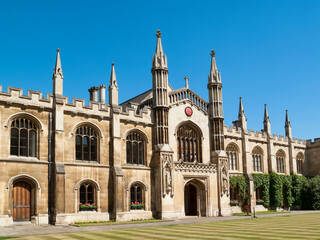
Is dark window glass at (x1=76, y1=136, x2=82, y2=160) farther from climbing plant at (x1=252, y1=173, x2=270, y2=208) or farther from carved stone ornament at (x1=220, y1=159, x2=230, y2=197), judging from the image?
climbing plant at (x1=252, y1=173, x2=270, y2=208)

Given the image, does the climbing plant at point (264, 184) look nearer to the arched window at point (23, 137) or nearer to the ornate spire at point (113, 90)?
the ornate spire at point (113, 90)

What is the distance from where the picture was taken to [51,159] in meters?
29.4

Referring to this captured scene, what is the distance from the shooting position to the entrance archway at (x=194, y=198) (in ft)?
123

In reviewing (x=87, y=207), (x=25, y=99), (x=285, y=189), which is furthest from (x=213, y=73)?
(x=25, y=99)

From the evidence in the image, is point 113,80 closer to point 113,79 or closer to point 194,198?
point 113,79

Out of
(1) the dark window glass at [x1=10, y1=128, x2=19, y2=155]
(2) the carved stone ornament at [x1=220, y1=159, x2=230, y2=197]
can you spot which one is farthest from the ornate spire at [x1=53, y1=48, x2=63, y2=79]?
(2) the carved stone ornament at [x1=220, y1=159, x2=230, y2=197]

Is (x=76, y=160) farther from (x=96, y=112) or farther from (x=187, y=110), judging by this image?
(x=187, y=110)

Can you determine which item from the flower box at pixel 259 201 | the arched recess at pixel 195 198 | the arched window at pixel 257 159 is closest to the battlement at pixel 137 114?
the arched recess at pixel 195 198

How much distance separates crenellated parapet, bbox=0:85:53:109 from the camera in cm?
2781

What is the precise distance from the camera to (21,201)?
2778 centimetres

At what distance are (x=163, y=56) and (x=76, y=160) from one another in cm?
1321

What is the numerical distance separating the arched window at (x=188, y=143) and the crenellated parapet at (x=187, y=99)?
239 centimetres

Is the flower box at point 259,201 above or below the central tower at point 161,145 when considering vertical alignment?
below

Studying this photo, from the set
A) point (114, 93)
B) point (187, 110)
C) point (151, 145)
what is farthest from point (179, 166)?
point (114, 93)
